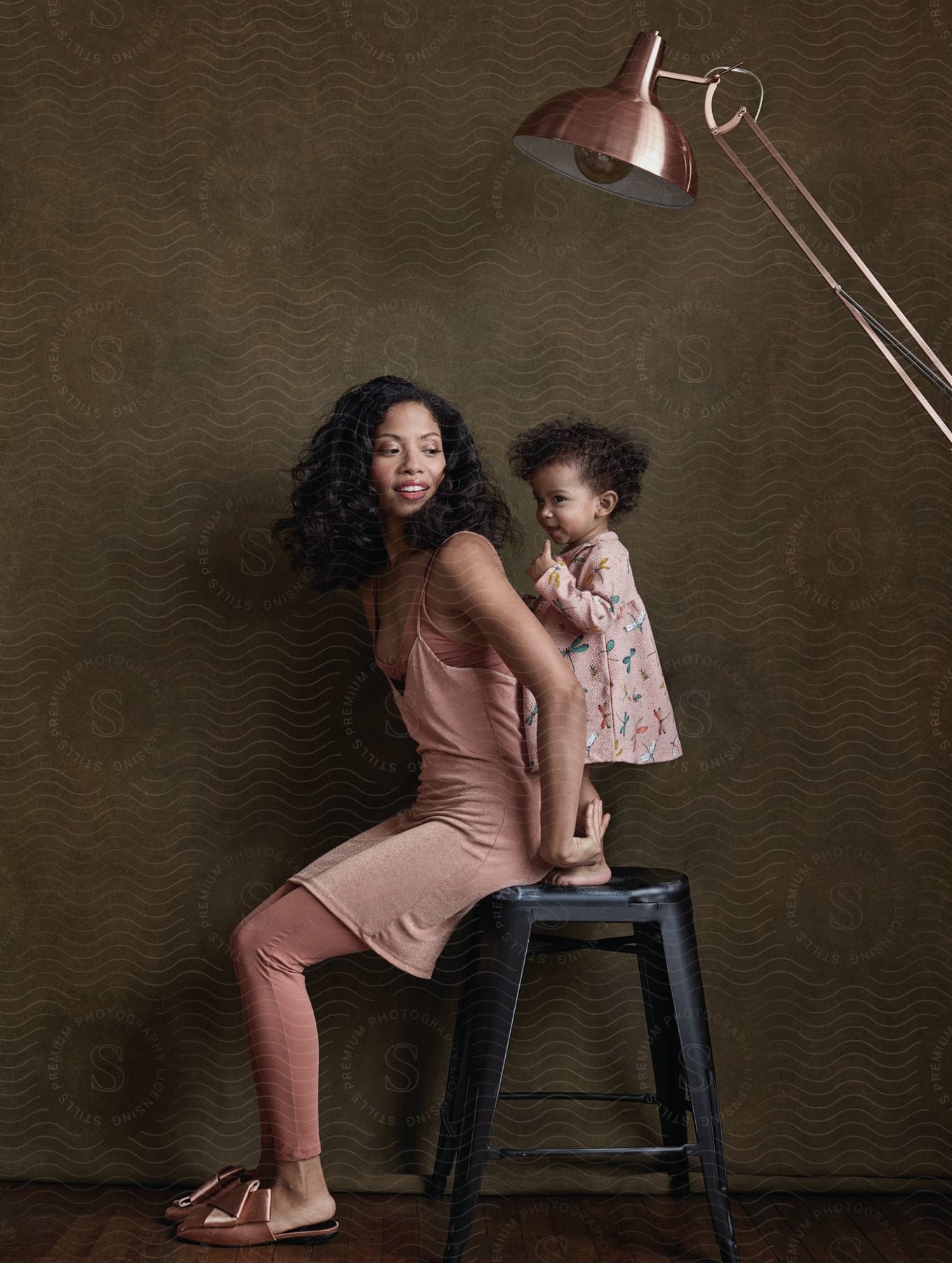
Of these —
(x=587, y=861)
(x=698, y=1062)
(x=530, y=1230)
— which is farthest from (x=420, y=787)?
(x=530, y=1230)

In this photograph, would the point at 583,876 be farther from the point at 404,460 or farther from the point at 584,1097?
the point at 404,460

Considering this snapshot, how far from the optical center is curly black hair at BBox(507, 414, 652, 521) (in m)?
1.57

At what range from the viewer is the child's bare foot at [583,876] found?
148 centimetres

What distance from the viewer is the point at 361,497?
1560 mm

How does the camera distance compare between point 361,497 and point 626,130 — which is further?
point 361,497

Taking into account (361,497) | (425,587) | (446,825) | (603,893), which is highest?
(361,497)

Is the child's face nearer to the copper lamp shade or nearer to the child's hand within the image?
the child's hand

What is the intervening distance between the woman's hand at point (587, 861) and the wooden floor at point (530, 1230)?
A: 0.50 m

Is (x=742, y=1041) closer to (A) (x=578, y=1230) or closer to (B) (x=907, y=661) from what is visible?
(A) (x=578, y=1230)

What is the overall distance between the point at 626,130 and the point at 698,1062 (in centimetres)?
111

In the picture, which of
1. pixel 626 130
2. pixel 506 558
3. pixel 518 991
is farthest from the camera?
pixel 506 558

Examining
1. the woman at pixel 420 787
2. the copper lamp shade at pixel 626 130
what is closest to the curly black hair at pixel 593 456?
the woman at pixel 420 787

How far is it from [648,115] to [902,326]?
599 mm

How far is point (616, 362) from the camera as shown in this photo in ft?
5.77
